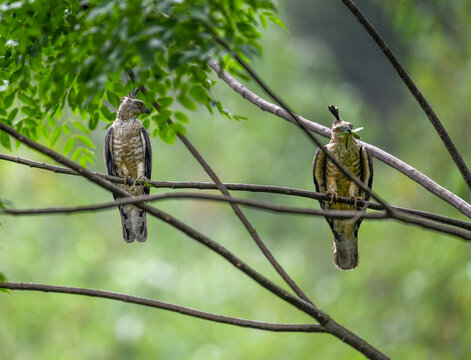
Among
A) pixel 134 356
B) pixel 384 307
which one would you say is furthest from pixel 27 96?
pixel 134 356

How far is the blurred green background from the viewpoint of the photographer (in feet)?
24.2

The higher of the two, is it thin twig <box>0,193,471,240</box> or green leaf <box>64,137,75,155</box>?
green leaf <box>64,137,75,155</box>

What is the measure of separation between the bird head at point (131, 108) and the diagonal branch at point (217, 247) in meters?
2.07

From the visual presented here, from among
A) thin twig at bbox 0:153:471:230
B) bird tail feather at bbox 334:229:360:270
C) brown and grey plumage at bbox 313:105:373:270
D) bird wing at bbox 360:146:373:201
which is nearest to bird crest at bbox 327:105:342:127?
brown and grey plumage at bbox 313:105:373:270

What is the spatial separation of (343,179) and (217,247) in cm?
193

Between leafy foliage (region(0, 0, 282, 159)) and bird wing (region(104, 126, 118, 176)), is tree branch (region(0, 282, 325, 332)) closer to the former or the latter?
leafy foliage (region(0, 0, 282, 159))

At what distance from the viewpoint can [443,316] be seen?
6898 mm

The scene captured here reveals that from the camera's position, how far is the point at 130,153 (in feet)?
14.7

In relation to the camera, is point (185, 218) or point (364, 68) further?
point (364, 68)

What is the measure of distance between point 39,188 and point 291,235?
631 centimetres

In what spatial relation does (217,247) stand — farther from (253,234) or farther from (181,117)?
(181,117)

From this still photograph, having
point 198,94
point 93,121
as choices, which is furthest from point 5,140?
point 198,94

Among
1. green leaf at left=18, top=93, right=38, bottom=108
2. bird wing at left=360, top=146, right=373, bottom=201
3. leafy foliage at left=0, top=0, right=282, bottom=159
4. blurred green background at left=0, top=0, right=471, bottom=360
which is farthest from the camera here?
blurred green background at left=0, top=0, right=471, bottom=360

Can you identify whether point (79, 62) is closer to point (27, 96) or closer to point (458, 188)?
point (27, 96)
